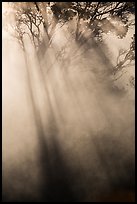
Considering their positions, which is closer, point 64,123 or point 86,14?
point 86,14

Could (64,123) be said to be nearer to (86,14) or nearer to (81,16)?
(81,16)

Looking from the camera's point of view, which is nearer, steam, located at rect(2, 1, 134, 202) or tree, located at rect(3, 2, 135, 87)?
steam, located at rect(2, 1, 134, 202)

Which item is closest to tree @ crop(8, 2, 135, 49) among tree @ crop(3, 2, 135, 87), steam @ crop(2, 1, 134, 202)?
tree @ crop(3, 2, 135, 87)

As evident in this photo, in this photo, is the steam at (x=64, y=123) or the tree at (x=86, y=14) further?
the tree at (x=86, y=14)

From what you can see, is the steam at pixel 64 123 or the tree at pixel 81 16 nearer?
the steam at pixel 64 123

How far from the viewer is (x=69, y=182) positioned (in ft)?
34.7

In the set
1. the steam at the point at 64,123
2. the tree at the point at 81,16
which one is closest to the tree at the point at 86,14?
the tree at the point at 81,16

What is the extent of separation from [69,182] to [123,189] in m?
1.87

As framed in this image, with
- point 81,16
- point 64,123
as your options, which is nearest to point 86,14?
point 81,16

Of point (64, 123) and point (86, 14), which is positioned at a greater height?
point (86, 14)

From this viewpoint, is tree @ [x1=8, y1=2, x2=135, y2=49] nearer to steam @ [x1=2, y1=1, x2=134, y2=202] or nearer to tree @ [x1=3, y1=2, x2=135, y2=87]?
tree @ [x1=3, y1=2, x2=135, y2=87]

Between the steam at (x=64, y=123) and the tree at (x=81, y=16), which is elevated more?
the tree at (x=81, y=16)

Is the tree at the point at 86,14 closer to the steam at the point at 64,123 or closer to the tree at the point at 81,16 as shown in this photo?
the tree at the point at 81,16

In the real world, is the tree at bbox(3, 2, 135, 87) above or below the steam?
above
